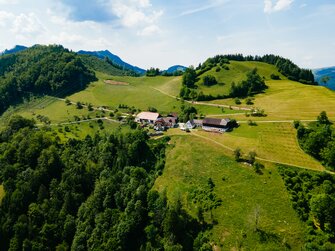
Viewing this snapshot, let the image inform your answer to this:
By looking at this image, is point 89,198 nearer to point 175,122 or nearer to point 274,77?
point 175,122

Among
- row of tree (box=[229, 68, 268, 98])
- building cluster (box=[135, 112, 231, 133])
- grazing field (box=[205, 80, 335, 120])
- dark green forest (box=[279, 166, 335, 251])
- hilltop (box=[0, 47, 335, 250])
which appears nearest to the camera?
dark green forest (box=[279, 166, 335, 251])

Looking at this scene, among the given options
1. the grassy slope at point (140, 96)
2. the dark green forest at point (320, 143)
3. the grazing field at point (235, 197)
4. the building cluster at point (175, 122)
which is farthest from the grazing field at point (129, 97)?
the dark green forest at point (320, 143)

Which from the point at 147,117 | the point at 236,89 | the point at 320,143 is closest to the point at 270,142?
the point at 320,143

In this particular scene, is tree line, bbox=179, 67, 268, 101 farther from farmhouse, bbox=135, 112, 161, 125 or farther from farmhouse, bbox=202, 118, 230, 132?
farmhouse, bbox=202, 118, 230, 132

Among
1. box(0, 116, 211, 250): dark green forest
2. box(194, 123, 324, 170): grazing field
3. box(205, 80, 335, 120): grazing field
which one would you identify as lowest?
box(0, 116, 211, 250): dark green forest

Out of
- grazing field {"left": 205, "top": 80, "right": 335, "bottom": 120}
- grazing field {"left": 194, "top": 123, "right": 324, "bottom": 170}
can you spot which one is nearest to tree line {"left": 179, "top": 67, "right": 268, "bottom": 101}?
grazing field {"left": 205, "top": 80, "right": 335, "bottom": 120}

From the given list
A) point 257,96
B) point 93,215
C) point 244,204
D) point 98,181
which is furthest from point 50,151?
point 257,96
